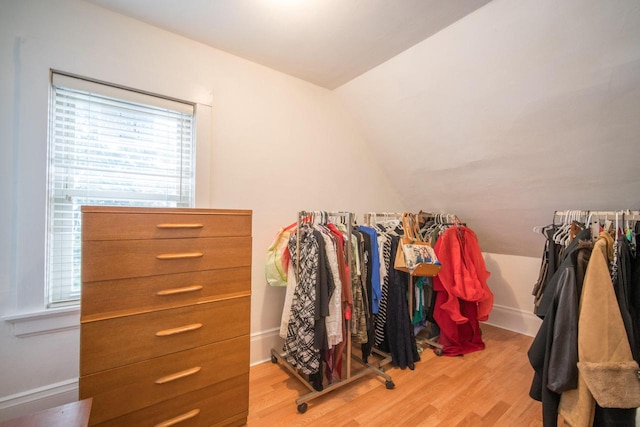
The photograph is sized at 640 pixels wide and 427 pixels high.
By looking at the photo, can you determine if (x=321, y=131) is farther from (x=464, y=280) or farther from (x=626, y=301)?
(x=626, y=301)

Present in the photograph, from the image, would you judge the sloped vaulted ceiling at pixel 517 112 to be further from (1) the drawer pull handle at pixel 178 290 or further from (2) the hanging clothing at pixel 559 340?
(1) the drawer pull handle at pixel 178 290

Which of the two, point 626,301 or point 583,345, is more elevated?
point 626,301

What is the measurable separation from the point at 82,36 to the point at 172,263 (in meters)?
1.40

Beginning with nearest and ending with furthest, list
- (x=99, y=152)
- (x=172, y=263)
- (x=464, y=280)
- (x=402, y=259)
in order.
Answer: (x=172, y=263)
(x=99, y=152)
(x=402, y=259)
(x=464, y=280)

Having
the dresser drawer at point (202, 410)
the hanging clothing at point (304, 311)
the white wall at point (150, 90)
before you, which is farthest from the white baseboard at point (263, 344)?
the dresser drawer at point (202, 410)

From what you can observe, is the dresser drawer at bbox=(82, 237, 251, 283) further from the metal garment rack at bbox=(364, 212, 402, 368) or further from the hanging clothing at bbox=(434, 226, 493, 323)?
the hanging clothing at bbox=(434, 226, 493, 323)

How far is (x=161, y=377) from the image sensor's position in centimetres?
123

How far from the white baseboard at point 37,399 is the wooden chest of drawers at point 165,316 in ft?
2.12

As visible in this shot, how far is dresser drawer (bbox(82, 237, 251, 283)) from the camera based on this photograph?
1096 mm

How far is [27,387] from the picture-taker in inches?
55.6

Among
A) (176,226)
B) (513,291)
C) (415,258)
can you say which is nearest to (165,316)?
(176,226)

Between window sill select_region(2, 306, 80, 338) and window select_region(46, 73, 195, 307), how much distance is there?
7 cm

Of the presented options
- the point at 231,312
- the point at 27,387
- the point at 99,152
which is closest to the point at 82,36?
the point at 99,152

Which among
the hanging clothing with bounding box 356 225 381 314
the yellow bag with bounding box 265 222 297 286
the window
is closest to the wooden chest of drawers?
the yellow bag with bounding box 265 222 297 286
